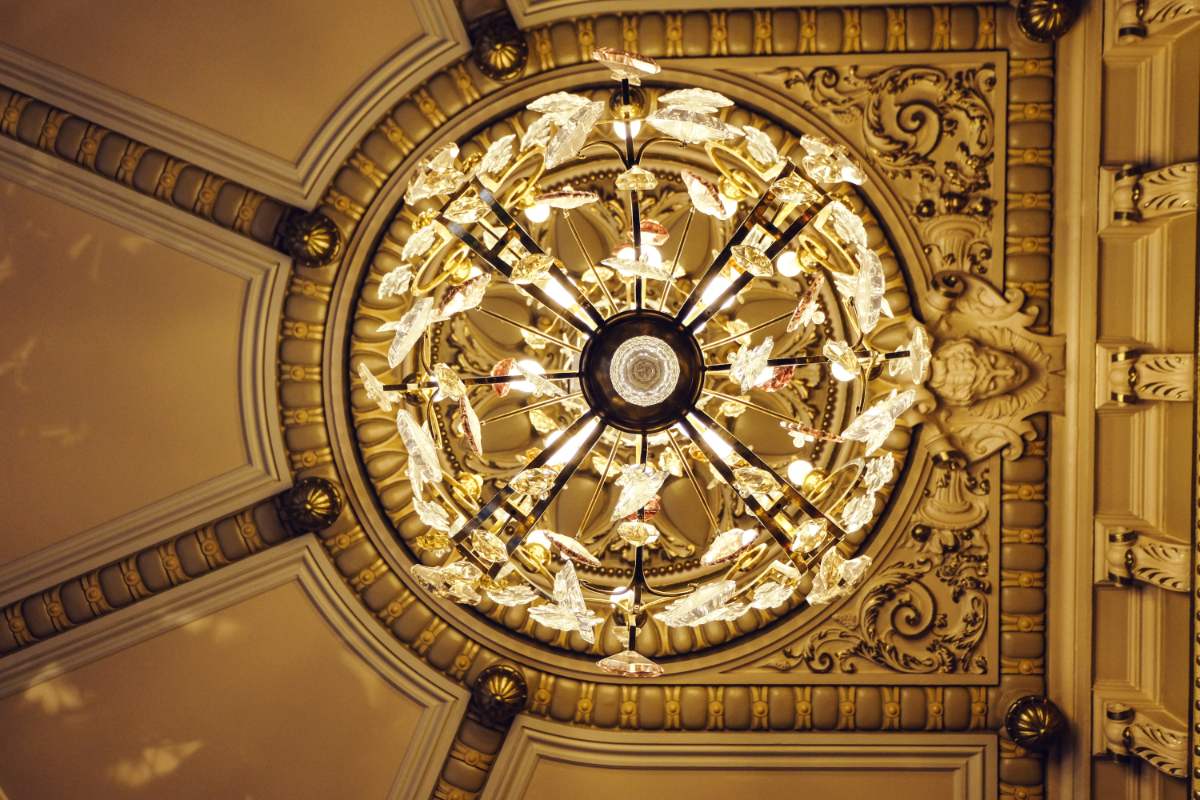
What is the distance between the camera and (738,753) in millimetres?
3670


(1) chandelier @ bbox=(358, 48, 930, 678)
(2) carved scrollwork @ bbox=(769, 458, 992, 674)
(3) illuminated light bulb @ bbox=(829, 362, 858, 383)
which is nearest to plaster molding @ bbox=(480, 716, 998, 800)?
(2) carved scrollwork @ bbox=(769, 458, 992, 674)

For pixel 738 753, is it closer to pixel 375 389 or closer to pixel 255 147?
pixel 375 389

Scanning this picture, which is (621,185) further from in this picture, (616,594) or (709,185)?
(616,594)

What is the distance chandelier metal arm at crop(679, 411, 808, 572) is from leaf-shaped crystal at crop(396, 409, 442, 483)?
2.06 feet

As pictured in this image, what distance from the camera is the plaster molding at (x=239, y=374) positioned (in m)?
3.55

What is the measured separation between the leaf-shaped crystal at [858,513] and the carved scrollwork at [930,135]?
165cm

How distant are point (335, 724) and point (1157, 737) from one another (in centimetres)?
300

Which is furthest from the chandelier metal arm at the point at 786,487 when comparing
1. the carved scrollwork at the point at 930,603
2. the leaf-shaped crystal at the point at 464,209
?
the carved scrollwork at the point at 930,603

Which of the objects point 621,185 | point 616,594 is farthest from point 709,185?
point 616,594

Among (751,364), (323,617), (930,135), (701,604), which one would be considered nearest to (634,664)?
(701,604)

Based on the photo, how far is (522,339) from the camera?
3.71 meters

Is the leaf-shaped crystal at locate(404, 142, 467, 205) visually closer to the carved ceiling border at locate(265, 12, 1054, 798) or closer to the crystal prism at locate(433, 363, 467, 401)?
the crystal prism at locate(433, 363, 467, 401)

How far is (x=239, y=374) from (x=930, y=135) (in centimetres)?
280

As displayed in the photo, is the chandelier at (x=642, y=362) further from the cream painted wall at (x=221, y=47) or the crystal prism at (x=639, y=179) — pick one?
the cream painted wall at (x=221, y=47)
